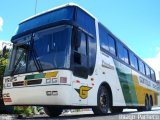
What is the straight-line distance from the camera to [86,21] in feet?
29.6

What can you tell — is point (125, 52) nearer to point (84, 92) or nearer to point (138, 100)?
point (138, 100)

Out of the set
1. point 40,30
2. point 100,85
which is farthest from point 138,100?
point 40,30

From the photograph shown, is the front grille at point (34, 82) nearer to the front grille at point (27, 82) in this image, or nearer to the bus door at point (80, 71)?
the front grille at point (27, 82)

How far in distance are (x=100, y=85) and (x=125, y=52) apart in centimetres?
491

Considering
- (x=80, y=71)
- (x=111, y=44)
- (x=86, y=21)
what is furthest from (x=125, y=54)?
(x=80, y=71)

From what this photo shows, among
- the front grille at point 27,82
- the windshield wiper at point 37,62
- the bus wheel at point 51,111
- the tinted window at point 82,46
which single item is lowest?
the bus wheel at point 51,111

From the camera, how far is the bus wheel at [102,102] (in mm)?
8906

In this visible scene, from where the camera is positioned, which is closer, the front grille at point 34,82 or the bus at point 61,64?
the bus at point 61,64

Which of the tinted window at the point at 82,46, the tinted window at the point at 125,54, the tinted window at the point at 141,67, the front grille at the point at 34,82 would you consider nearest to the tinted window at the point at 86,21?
the tinted window at the point at 82,46

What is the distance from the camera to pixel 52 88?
741 centimetres

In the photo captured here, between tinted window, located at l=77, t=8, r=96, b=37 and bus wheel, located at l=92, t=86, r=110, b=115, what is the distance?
77.8 inches

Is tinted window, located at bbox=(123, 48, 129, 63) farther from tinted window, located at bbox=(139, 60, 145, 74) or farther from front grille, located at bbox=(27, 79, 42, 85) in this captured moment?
front grille, located at bbox=(27, 79, 42, 85)

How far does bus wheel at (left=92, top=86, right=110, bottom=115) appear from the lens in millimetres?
8906

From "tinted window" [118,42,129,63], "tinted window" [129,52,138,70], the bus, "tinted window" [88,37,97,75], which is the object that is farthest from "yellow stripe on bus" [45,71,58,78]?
"tinted window" [129,52,138,70]
